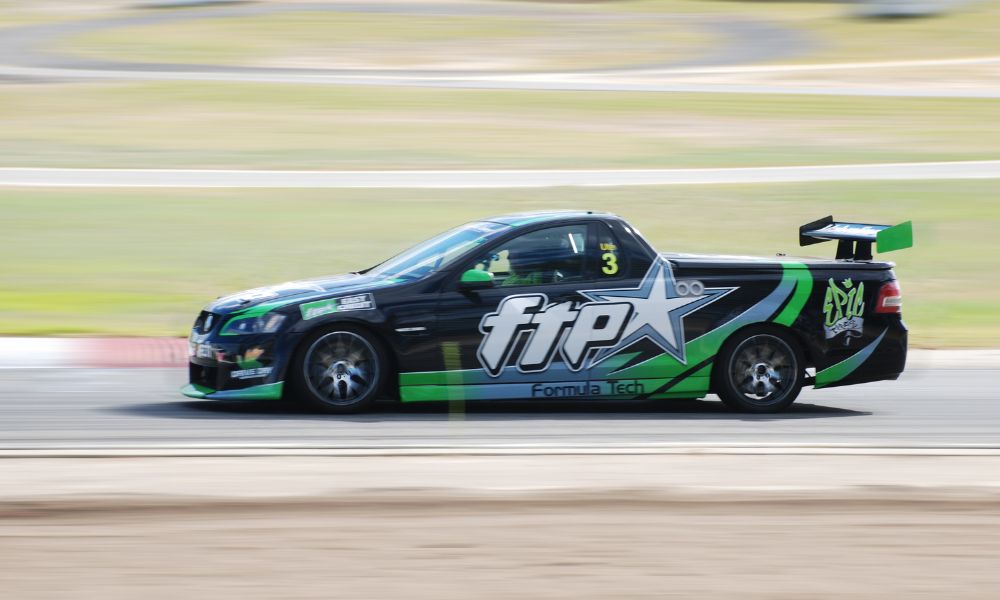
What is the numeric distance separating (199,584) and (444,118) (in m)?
26.6

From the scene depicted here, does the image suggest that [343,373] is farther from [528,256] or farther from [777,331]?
[777,331]

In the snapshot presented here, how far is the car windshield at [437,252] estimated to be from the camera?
32.4 feet

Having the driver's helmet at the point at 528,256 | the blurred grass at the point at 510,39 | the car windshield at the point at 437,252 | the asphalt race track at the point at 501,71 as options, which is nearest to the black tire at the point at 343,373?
the car windshield at the point at 437,252

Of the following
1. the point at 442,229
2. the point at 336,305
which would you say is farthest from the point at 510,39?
the point at 336,305

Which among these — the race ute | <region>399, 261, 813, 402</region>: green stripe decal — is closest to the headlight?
the race ute

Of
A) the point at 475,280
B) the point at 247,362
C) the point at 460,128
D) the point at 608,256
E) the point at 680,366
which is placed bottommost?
the point at 680,366

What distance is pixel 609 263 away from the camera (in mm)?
9906

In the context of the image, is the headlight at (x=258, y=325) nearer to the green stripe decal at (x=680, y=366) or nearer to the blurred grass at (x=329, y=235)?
the green stripe decal at (x=680, y=366)

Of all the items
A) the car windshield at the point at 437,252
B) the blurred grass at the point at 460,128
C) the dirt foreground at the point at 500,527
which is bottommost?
the dirt foreground at the point at 500,527

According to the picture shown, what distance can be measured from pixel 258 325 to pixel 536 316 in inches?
71.7

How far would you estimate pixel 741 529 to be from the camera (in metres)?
6.57

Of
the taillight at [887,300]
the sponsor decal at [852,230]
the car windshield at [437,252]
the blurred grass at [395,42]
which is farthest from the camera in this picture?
the blurred grass at [395,42]

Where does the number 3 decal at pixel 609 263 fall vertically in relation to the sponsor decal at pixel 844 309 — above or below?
above

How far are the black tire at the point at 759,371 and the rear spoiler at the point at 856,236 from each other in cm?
81
